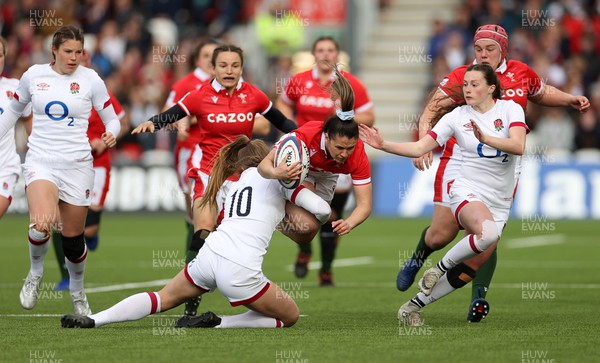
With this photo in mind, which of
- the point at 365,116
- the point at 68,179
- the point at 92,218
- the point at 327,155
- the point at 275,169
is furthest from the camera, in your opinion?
the point at 92,218

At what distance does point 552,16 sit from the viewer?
25031 mm

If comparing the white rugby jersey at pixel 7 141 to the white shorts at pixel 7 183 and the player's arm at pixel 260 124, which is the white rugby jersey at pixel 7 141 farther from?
the player's arm at pixel 260 124

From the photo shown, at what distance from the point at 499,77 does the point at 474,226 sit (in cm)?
156

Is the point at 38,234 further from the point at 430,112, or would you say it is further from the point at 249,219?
the point at 430,112

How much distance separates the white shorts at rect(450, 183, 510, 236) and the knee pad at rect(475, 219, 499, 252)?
22cm

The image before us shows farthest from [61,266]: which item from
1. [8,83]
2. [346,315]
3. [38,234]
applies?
[346,315]

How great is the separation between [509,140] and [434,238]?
4.37 ft

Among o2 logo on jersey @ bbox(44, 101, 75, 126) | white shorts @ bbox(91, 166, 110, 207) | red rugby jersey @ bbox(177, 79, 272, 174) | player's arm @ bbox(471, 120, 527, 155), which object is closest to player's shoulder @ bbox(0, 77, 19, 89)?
o2 logo on jersey @ bbox(44, 101, 75, 126)

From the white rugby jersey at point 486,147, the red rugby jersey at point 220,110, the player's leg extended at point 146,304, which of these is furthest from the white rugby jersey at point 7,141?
the white rugby jersey at point 486,147

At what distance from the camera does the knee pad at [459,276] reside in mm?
9406

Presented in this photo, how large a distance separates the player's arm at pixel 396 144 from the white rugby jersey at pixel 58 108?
8.11 ft

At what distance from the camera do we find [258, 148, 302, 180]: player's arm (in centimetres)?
833

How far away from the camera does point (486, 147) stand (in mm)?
9305

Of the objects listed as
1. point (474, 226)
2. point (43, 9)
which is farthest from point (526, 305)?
point (43, 9)
